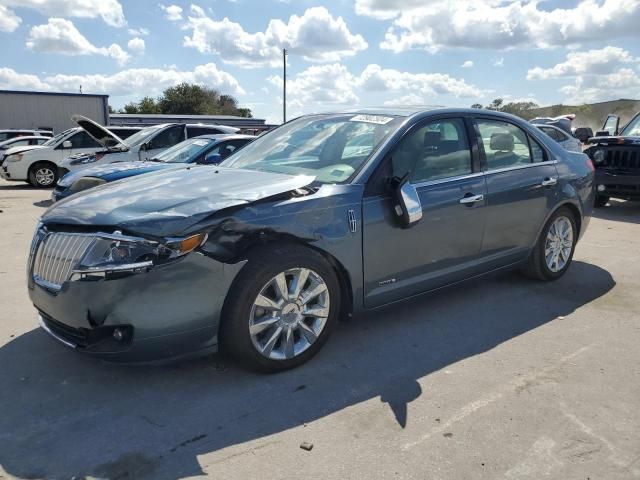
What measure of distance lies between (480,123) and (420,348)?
1936 millimetres

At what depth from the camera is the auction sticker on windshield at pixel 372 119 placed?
4.13m

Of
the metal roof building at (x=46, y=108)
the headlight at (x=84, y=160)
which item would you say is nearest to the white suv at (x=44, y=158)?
the headlight at (x=84, y=160)

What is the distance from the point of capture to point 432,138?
4.18 m

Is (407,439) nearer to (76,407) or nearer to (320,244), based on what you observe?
(320,244)

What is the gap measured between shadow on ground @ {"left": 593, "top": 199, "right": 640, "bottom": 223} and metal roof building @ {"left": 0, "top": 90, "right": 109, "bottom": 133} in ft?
117

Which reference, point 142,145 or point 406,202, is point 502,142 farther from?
point 142,145

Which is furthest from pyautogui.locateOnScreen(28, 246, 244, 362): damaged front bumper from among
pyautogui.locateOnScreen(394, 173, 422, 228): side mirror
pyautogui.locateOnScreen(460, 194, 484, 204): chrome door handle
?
pyautogui.locateOnScreen(460, 194, 484, 204): chrome door handle

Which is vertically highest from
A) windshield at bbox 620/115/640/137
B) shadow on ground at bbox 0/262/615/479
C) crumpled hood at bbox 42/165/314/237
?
windshield at bbox 620/115/640/137

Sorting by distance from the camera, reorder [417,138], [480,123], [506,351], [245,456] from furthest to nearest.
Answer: [480,123]
[417,138]
[506,351]
[245,456]

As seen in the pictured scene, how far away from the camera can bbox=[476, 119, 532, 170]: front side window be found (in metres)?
4.55

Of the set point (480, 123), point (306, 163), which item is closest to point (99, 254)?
point (306, 163)

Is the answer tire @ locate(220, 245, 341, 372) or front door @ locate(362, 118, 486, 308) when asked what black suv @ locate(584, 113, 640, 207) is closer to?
front door @ locate(362, 118, 486, 308)

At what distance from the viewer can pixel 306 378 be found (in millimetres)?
3367

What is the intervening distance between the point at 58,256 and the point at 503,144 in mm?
3528
